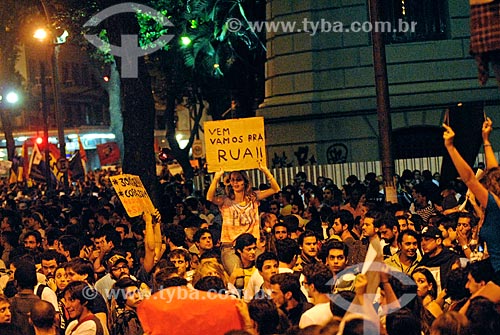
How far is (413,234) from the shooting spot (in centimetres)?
948

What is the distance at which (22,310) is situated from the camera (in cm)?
898

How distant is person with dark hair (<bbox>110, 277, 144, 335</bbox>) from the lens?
8562mm

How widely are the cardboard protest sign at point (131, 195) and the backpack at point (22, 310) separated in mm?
2839

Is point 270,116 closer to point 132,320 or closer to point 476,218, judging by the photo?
point 476,218

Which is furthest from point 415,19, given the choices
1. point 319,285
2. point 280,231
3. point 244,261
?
point 319,285

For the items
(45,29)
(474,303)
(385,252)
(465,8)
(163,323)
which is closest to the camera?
(474,303)

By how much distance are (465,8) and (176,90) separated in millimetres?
18763

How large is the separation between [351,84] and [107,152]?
67.5ft

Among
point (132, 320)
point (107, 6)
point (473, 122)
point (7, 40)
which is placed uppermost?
point (7, 40)

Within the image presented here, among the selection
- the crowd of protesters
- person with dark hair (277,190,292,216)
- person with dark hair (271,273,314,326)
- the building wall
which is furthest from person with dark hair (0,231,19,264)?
the building wall

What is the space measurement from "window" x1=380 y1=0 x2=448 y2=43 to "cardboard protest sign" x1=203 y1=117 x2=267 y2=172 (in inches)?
463

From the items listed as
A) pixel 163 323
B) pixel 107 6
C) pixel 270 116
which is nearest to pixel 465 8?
pixel 270 116

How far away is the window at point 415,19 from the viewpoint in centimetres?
2470

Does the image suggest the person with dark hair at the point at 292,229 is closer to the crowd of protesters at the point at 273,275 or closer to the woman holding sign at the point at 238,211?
the crowd of protesters at the point at 273,275
